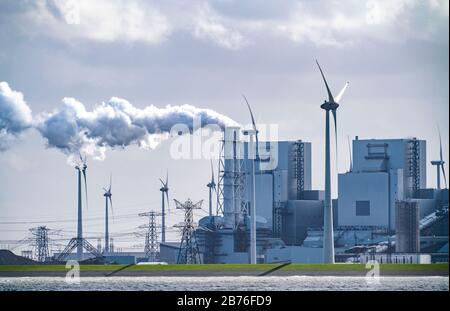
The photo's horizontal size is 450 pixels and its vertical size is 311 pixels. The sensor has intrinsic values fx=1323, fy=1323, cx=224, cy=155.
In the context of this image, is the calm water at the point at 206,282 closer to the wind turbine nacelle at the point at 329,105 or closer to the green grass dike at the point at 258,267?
the green grass dike at the point at 258,267

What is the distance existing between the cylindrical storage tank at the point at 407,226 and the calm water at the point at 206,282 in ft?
118

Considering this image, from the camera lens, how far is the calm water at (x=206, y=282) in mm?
68500

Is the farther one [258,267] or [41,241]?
[41,241]

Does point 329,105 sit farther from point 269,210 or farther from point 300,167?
point 300,167

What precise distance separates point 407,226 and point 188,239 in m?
22.9

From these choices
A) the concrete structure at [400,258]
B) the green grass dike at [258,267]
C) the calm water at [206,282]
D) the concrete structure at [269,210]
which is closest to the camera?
the calm water at [206,282]

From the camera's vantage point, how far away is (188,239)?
129000mm

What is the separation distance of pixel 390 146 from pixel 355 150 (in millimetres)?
3317

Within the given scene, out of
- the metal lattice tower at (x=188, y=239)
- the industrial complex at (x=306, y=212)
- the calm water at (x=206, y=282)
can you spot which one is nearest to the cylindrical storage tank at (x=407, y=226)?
the industrial complex at (x=306, y=212)

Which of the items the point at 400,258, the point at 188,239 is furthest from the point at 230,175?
the point at 400,258

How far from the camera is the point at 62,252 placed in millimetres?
127812
